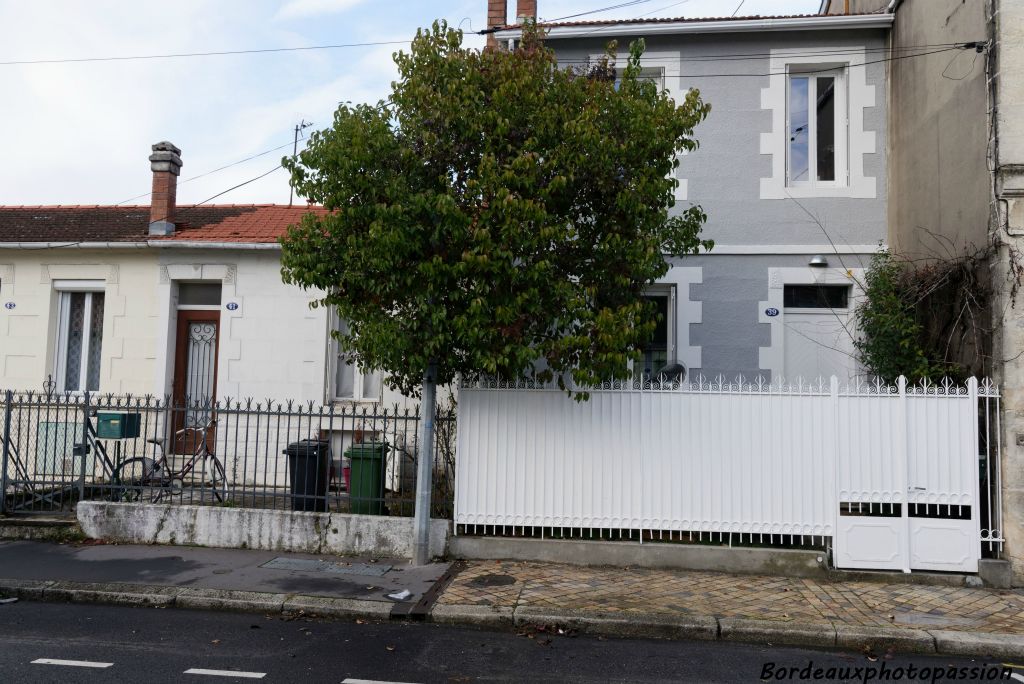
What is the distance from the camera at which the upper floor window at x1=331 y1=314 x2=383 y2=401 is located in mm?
10320

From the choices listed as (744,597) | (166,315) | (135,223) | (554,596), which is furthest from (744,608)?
(135,223)

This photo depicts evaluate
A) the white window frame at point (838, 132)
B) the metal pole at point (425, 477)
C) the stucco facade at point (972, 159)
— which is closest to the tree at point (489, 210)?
the metal pole at point (425, 477)

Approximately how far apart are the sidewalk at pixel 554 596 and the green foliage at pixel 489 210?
→ 2075mm

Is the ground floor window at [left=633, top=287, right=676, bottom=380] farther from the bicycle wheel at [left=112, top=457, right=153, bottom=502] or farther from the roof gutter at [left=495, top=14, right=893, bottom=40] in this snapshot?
the bicycle wheel at [left=112, top=457, right=153, bottom=502]

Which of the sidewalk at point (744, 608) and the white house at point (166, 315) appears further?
the white house at point (166, 315)

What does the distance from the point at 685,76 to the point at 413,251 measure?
5.45 m

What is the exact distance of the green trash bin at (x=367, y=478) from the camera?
7.91 metres

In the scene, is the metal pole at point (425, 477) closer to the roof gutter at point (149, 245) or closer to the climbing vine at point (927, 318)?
the roof gutter at point (149, 245)

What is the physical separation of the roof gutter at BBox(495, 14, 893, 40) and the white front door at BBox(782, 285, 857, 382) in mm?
3534

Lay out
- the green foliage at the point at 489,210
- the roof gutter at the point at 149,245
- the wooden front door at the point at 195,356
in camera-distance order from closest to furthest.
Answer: the green foliage at the point at 489,210 → the roof gutter at the point at 149,245 → the wooden front door at the point at 195,356

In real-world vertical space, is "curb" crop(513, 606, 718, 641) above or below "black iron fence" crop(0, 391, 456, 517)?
below

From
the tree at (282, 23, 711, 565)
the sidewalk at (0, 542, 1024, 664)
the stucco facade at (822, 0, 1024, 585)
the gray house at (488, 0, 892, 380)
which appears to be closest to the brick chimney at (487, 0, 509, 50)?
the gray house at (488, 0, 892, 380)

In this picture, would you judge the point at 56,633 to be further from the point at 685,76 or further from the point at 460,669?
the point at 685,76

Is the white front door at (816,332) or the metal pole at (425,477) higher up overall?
the white front door at (816,332)
